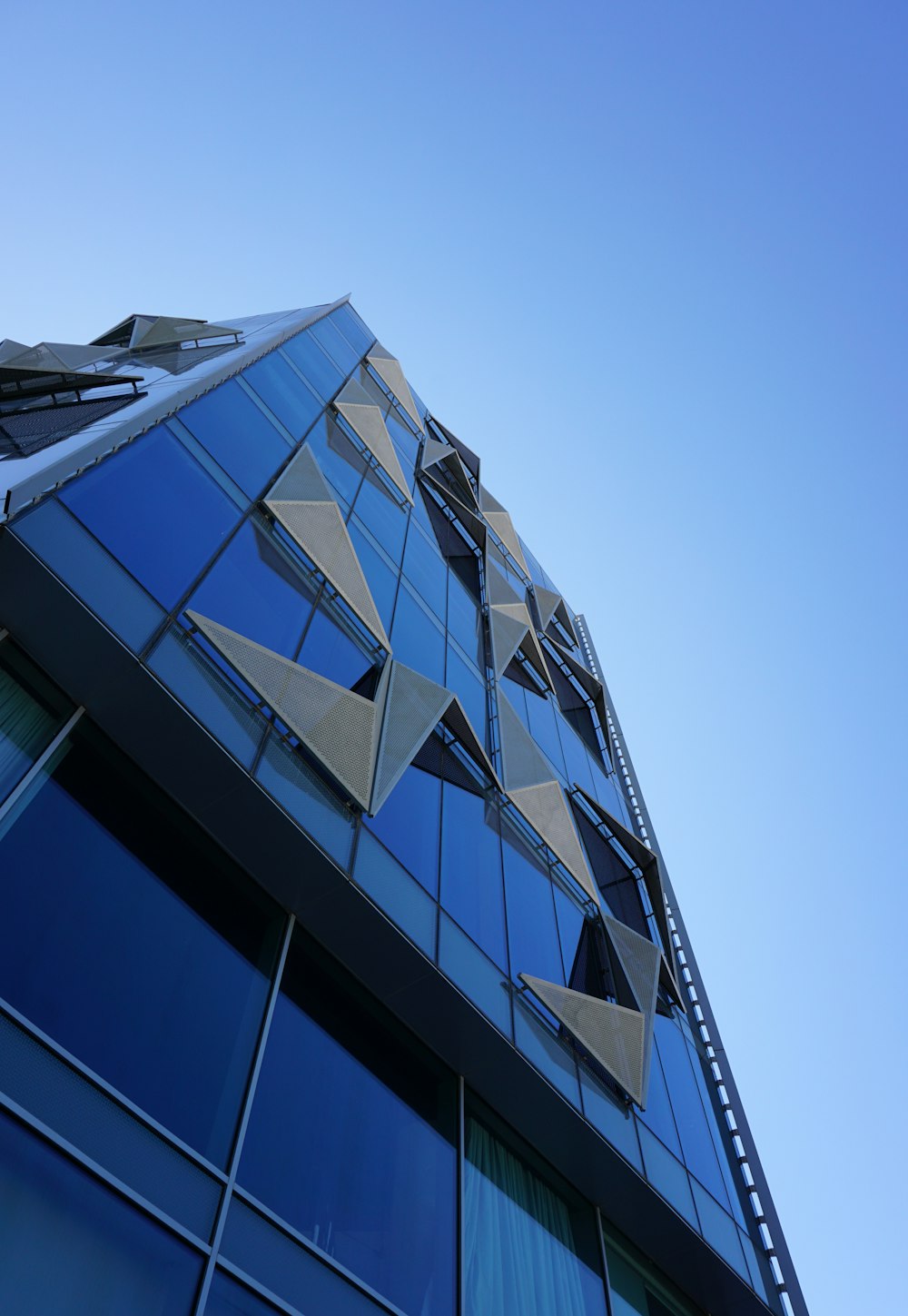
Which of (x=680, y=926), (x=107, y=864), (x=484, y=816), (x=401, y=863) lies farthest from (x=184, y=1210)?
(x=680, y=926)

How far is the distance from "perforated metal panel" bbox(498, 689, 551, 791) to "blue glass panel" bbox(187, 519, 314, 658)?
523 cm

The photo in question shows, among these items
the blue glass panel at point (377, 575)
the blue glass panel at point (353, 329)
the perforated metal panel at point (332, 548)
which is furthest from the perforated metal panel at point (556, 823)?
the blue glass panel at point (353, 329)

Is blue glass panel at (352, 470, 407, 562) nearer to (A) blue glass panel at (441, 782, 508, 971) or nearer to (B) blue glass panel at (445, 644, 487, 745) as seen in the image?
(B) blue glass panel at (445, 644, 487, 745)

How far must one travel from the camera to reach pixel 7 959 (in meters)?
6.27

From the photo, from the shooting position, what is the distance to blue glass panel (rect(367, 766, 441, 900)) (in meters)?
10.8

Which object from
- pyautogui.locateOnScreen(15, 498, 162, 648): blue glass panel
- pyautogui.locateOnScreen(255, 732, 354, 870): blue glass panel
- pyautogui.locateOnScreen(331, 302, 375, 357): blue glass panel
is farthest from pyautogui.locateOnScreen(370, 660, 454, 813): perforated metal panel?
pyautogui.locateOnScreen(331, 302, 375, 357): blue glass panel

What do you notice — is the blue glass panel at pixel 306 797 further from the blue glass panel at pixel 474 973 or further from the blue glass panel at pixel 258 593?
the blue glass panel at pixel 474 973

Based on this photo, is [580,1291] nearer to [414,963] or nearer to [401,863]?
[414,963]

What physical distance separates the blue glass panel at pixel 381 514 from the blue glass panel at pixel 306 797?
24.2ft

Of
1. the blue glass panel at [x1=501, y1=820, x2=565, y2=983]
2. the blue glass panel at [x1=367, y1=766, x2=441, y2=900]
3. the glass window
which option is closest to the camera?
the glass window

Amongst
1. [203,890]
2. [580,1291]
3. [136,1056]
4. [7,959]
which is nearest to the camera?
[7,959]

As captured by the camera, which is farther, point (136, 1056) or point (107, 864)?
point (107, 864)

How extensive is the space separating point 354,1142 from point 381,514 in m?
11.5

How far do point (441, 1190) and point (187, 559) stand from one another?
679cm
